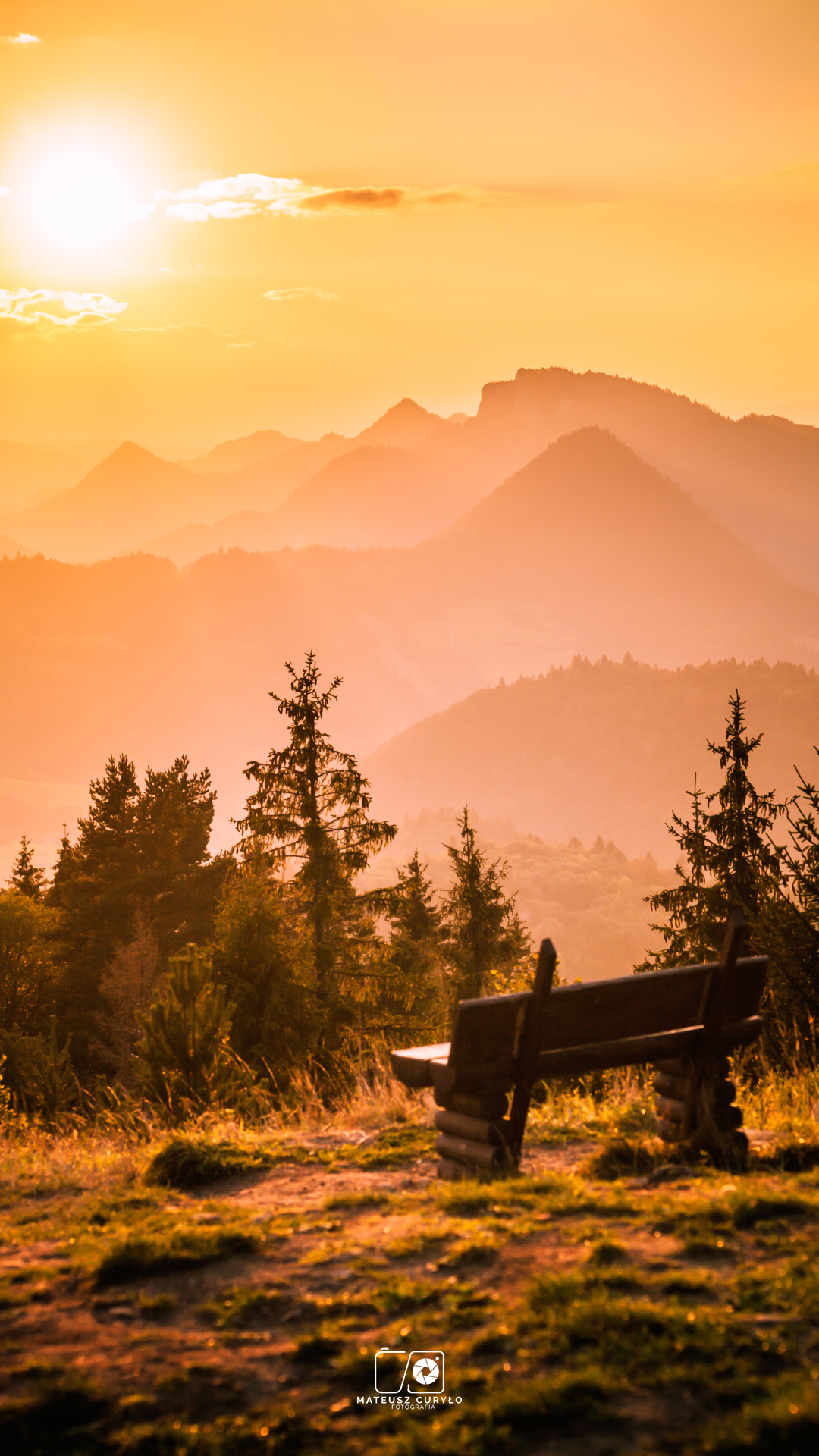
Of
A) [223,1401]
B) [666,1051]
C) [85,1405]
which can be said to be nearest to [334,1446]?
[223,1401]

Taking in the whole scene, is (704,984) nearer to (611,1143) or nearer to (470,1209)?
(611,1143)

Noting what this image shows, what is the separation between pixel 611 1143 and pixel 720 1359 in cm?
268

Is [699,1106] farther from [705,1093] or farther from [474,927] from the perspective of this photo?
[474,927]

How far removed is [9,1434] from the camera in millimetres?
3309

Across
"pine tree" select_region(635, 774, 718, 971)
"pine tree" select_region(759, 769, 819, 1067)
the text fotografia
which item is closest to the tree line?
"pine tree" select_region(759, 769, 819, 1067)

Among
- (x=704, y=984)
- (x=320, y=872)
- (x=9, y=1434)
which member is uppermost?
(x=320, y=872)

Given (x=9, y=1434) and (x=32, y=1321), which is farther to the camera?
(x=32, y=1321)

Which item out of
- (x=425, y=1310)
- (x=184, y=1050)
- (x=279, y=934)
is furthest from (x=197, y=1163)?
(x=279, y=934)

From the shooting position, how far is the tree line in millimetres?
10398

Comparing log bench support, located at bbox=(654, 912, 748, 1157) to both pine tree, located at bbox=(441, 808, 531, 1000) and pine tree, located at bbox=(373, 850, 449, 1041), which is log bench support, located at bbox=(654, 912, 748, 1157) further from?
pine tree, located at bbox=(441, 808, 531, 1000)

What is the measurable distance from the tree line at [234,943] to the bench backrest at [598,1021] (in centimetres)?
336

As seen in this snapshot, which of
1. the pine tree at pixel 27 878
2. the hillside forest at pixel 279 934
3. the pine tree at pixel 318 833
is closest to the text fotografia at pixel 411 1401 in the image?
the hillside forest at pixel 279 934

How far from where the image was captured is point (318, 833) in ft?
82.6

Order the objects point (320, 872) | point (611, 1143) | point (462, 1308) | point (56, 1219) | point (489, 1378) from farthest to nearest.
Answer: point (320, 872)
point (611, 1143)
point (56, 1219)
point (462, 1308)
point (489, 1378)
